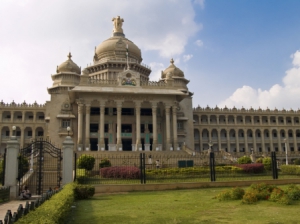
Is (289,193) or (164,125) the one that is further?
(164,125)

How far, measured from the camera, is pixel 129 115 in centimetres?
4000

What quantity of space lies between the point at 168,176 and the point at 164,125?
20956mm

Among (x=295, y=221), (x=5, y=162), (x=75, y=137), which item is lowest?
(x=295, y=221)

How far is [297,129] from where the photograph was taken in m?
61.6

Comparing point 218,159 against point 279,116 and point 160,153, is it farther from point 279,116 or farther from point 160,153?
point 279,116

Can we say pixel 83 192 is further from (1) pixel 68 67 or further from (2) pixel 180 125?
(1) pixel 68 67

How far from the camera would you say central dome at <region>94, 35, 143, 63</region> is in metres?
47.8

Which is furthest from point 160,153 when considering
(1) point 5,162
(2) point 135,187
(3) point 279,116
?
(3) point 279,116

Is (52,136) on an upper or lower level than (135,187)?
upper

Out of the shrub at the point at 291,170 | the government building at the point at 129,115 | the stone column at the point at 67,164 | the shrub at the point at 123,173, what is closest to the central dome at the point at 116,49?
the government building at the point at 129,115

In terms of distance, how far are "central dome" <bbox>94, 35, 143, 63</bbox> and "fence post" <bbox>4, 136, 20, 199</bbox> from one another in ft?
110

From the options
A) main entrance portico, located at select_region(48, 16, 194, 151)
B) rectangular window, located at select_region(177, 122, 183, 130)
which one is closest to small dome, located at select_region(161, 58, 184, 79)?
main entrance portico, located at select_region(48, 16, 194, 151)

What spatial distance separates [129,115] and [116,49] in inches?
518

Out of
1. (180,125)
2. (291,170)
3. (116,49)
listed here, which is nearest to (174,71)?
(180,125)
